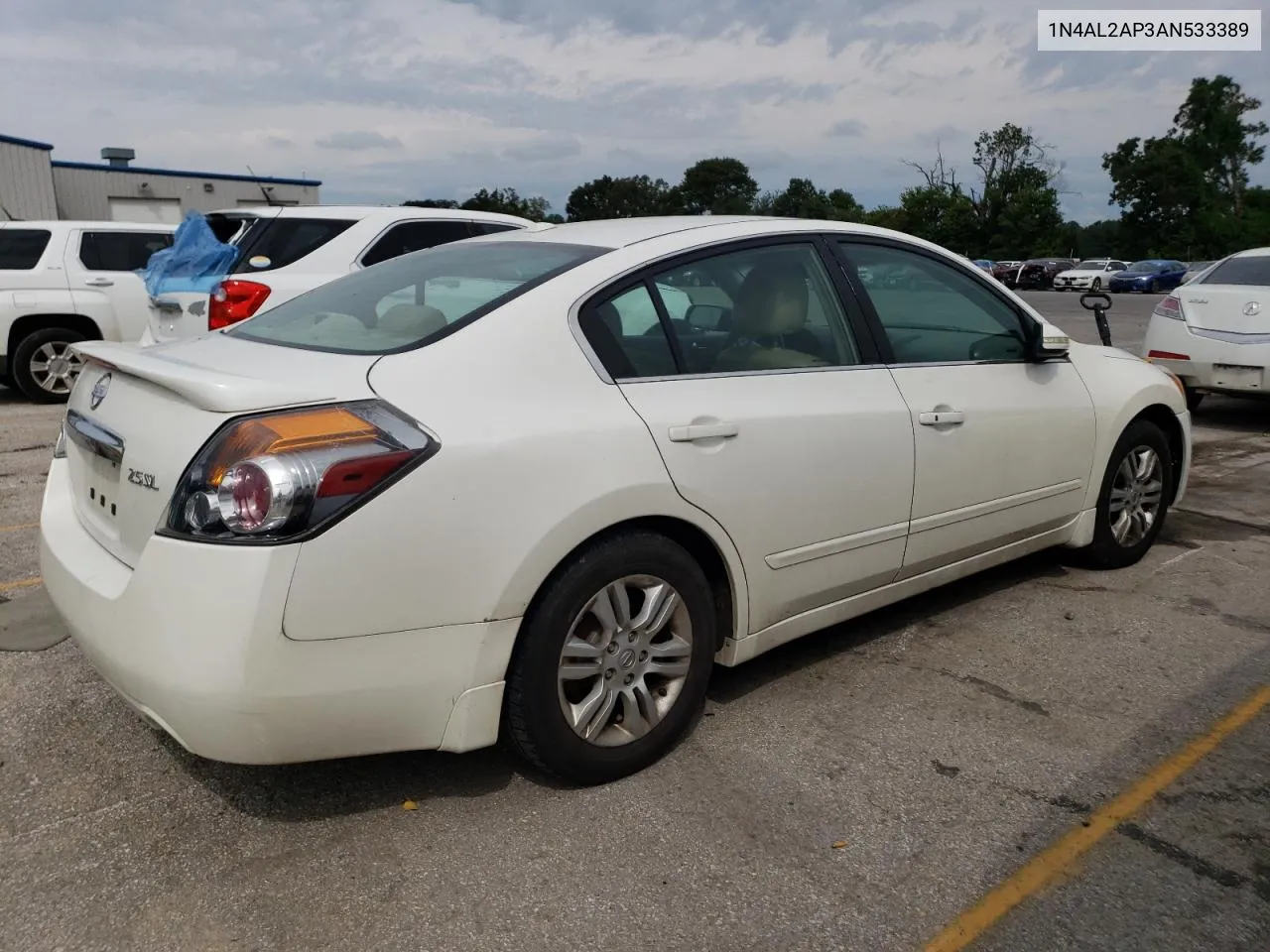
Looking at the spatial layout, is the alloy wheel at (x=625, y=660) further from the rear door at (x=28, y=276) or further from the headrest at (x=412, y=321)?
the rear door at (x=28, y=276)

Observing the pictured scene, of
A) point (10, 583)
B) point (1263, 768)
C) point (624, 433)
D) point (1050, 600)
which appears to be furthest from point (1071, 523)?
point (10, 583)

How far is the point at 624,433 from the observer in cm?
278

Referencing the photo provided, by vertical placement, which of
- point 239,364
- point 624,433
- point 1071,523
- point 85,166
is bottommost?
point 1071,523

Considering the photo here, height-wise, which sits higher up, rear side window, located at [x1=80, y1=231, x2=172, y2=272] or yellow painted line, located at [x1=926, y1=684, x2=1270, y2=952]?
rear side window, located at [x1=80, y1=231, x2=172, y2=272]

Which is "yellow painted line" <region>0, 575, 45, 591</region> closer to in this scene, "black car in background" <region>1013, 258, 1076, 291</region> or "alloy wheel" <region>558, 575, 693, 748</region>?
"alloy wheel" <region>558, 575, 693, 748</region>

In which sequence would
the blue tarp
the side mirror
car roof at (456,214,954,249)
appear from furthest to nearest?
the blue tarp < the side mirror < car roof at (456,214,954,249)

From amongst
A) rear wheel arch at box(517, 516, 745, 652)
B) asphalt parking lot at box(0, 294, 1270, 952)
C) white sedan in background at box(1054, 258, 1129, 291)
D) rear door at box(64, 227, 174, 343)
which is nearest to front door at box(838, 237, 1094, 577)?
asphalt parking lot at box(0, 294, 1270, 952)

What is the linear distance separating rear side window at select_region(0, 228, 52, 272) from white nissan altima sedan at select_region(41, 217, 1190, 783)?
7.74 metres

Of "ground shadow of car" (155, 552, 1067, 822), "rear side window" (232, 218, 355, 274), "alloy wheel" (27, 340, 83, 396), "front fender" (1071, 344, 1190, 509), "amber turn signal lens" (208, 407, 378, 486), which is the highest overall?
"rear side window" (232, 218, 355, 274)

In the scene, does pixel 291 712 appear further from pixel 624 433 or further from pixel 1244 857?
pixel 1244 857

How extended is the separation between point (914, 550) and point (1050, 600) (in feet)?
3.60

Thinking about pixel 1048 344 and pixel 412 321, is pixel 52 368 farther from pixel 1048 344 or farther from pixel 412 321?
pixel 1048 344

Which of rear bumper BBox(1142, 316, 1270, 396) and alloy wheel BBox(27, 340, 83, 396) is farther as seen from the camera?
alloy wheel BBox(27, 340, 83, 396)

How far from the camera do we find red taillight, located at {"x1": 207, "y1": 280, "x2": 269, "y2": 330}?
7281mm
